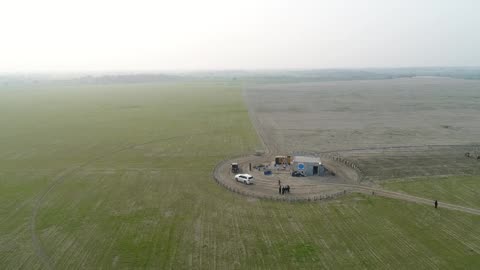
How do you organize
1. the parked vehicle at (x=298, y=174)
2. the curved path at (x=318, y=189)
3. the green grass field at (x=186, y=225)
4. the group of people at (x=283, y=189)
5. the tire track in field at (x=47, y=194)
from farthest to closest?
the parked vehicle at (x=298, y=174), the group of people at (x=283, y=189), the curved path at (x=318, y=189), the tire track in field at (x=47, y=194), the green grass field at (x=186, y=225)

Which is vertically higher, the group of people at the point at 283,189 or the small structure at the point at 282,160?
the small structure at the point at 282,160

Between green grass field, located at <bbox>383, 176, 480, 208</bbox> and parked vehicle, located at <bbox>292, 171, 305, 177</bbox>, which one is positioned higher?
parked vehicle, located at <bbox>292, 171, 305, 177</bbox>

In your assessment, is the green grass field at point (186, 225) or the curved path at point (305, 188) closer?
the green grass field at point (186, 225)

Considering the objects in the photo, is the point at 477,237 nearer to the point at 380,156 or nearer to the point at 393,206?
the point at 393,206

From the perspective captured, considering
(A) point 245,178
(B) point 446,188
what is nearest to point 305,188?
(A) point 245,178

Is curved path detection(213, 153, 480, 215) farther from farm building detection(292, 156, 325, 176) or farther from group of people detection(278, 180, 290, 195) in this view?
farm building detection(292, 156, 325, 176)

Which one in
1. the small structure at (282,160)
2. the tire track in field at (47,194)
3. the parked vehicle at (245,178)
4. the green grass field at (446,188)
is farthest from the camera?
the small structure at (282,160)

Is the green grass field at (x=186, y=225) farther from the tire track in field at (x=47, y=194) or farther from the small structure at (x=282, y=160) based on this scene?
the small structure at (x=282, y=160)

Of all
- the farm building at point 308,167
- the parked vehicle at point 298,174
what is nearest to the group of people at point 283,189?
the parked vehicle at point 298,174

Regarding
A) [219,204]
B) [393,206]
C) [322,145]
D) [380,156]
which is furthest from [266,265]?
[322,145]

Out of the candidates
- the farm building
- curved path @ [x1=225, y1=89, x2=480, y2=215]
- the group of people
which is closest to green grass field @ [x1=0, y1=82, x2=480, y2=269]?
curved path @ [x1=225, y1=89, x2=480, y2=215]

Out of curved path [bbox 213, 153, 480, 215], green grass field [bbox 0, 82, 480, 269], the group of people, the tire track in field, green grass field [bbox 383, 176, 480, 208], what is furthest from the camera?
the group of people
